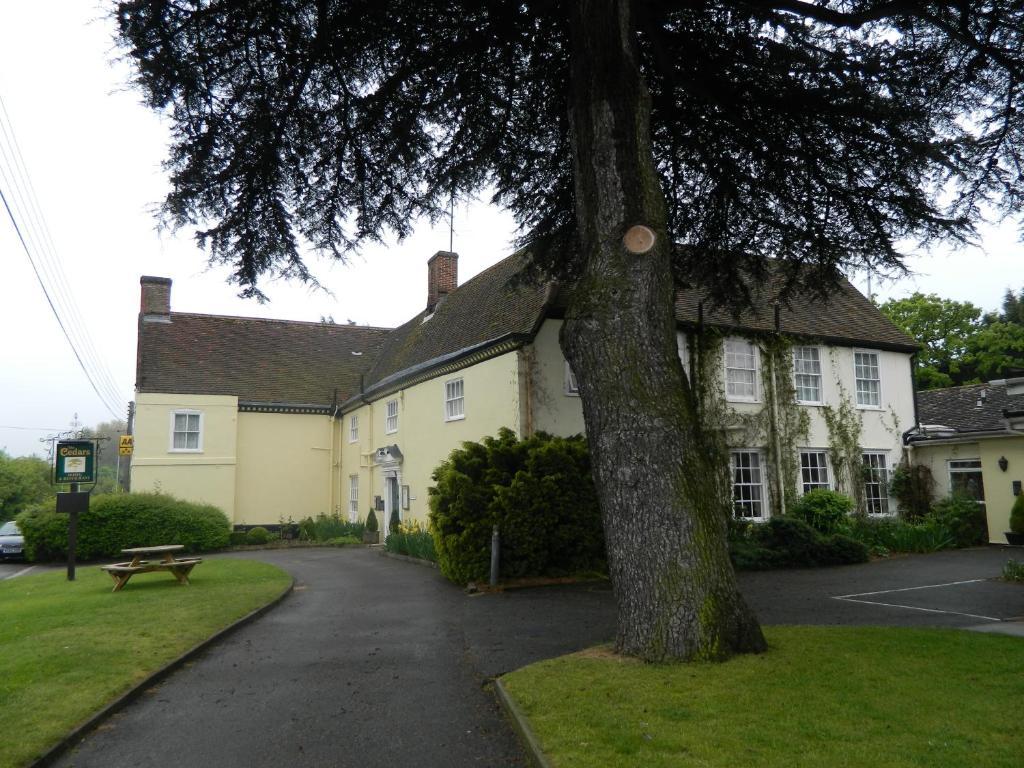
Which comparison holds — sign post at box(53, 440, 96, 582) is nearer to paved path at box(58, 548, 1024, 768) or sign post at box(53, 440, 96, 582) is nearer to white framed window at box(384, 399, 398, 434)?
paved path at box(58, 548, 1024, 768)

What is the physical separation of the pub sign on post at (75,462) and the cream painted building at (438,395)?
319 inches

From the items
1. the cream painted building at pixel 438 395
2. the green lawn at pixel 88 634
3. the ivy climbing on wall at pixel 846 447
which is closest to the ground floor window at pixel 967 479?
the cream painted building at pixel 438 395

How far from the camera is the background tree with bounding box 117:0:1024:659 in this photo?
7277 mm

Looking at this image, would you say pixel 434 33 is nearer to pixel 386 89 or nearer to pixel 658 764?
pixel 386 89

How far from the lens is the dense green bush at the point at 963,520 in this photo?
20031 mm

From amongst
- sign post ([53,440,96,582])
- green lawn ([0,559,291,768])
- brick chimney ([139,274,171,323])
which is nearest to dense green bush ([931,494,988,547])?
green lawn ([0,559,291,768])

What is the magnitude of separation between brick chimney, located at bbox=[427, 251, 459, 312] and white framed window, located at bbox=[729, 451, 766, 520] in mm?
11355

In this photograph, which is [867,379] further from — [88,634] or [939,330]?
[939,330]

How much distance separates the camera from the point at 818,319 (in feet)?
72.1

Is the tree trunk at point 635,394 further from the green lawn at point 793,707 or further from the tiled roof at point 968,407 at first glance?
the tiled roof at point 968,407

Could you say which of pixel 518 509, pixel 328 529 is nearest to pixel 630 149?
pixel 518 509

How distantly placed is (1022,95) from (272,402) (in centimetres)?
2597

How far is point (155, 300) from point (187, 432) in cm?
644

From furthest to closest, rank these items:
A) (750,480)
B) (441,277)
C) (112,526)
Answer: (441,277) < (112,526) < (750,480)
